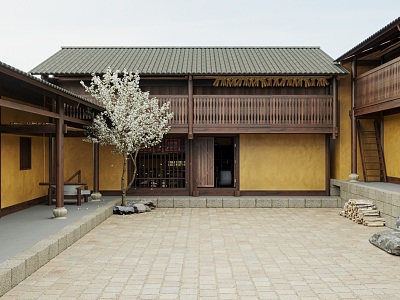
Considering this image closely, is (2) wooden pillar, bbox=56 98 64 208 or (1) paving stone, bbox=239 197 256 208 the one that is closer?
(2) wooden pillar, bbox=56 98 64 208

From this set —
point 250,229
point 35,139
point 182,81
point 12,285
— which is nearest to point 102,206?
point 35,139

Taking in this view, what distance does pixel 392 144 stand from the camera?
15.4 metres

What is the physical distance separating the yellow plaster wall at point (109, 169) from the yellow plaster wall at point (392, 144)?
10.1 meters

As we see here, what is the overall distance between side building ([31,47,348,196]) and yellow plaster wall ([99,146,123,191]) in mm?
39

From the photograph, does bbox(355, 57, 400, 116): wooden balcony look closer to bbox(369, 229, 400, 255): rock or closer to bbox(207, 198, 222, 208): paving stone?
bbox(369, 229, 400, 255): rock

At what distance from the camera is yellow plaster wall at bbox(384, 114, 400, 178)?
15016 millimetres

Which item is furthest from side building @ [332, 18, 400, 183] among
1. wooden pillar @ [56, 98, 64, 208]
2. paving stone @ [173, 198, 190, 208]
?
wooden pillar @ [56, 98, 64, 208]

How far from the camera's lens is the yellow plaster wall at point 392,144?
15016 millimetres

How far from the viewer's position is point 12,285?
6.41m

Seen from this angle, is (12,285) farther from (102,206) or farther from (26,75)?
(102,206)

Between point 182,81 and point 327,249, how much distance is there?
978 centimetres

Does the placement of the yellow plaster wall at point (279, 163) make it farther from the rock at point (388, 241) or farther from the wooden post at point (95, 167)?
the rock at point (388, 241)

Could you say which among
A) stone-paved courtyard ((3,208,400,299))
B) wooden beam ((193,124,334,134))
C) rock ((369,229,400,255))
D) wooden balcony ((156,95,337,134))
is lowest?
stone-paved courtyard ((3,208,400,299))

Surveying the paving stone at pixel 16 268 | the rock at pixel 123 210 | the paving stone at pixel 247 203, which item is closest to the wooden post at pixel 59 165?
the rock at pixel 123 210
